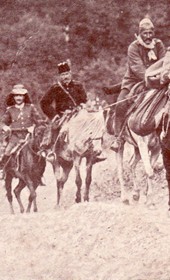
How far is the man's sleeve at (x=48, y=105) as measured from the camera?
15.4 meters

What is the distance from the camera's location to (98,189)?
50.2ft

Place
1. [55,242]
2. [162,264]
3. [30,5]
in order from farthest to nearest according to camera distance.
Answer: [30,5] < [55,242] < [162,264]

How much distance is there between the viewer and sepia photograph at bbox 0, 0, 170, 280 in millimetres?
14430

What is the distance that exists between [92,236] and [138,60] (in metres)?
2.45

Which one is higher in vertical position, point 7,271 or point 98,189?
point 98,189

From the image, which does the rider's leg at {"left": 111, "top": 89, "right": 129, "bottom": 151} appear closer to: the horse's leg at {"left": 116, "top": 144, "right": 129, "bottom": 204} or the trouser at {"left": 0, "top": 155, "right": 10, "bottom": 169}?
the horse's leg at {"left": 116, "top": 144, "right": 129, "bottom": 204}

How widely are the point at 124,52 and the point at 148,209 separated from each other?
234 centimetres

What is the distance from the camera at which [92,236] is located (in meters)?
14.7

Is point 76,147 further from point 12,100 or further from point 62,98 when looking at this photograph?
point 12,100

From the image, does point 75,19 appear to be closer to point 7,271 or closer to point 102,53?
point 102,53

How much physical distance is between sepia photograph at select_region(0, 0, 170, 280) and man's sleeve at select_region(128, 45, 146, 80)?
0.02 m

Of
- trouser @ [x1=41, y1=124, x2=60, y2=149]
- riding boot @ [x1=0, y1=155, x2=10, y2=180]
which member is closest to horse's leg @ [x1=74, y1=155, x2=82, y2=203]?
trouser @ [x1=41, y1=124, x2=60, y2=149]

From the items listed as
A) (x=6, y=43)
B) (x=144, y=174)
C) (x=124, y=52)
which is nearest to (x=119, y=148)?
(x=144, y=174)

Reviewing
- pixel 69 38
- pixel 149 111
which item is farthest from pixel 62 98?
pixel 149 111
